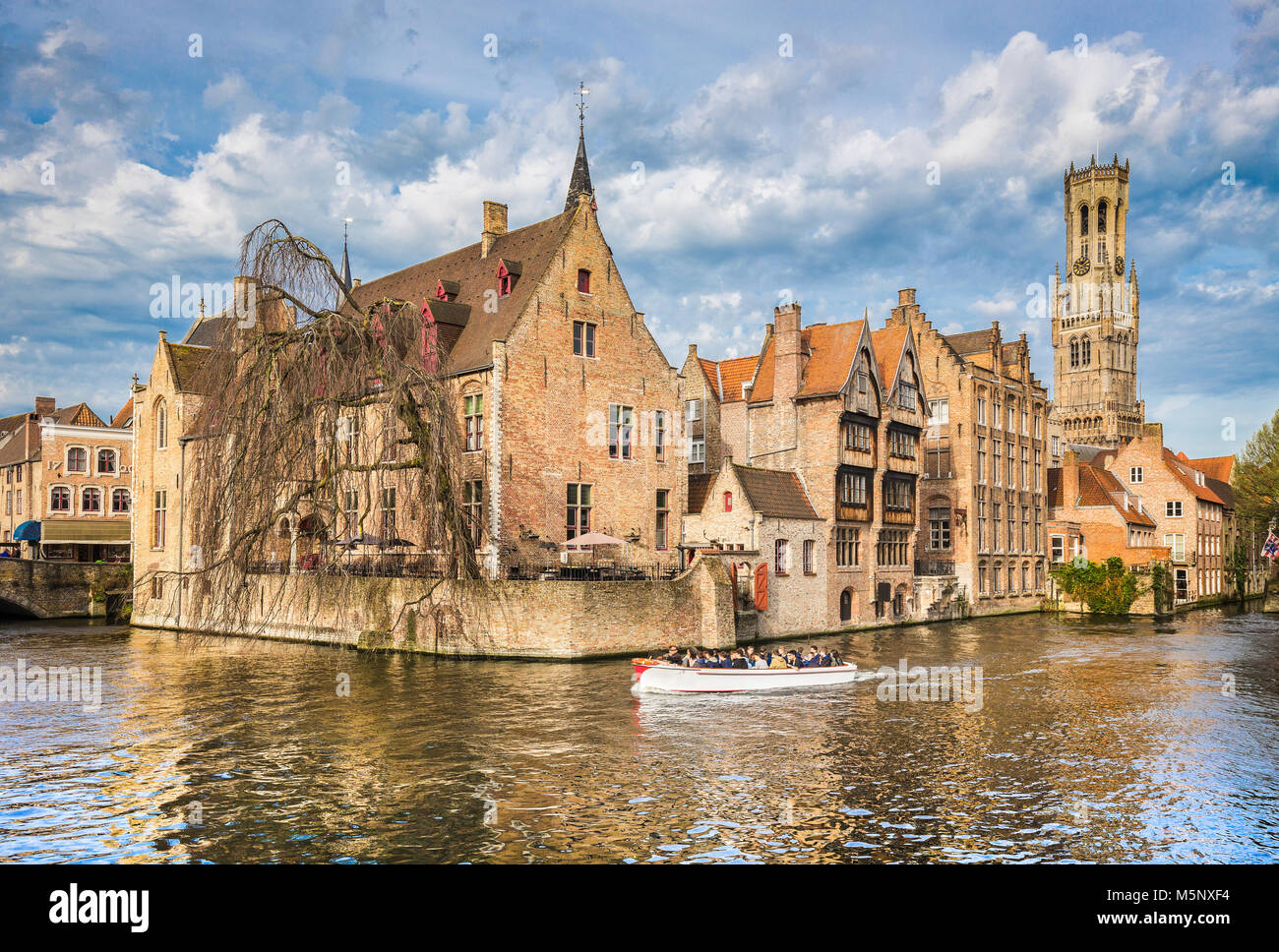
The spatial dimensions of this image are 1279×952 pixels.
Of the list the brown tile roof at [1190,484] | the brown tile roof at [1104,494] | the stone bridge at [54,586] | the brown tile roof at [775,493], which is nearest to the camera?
the brown tile roof at [775,493]

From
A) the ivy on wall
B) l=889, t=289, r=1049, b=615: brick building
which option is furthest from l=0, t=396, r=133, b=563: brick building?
the ivy on wall

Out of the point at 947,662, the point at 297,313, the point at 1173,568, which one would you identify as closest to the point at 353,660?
the point at 297,313

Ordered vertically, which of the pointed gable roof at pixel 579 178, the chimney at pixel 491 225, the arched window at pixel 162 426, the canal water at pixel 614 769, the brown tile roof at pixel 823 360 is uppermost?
the pointed gable roof at pixel 579 178

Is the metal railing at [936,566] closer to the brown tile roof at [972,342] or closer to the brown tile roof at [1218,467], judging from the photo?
the brown tile roof at [972,342]

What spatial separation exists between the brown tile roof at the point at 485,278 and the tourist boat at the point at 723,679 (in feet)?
47.8

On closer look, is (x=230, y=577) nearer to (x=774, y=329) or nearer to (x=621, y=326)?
(x=621, y=326)

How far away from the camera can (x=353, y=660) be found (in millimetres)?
32156

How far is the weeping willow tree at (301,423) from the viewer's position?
77.5ft

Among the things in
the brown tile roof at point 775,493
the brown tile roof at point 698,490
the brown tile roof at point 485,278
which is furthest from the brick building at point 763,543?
the brown tile roof at point 485,278

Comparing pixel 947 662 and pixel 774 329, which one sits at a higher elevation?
pixel 774 329

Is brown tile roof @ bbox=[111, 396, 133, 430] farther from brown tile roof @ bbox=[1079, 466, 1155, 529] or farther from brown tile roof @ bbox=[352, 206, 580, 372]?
brown tile roof @ bbox=[1079, 466, 1155, 529]

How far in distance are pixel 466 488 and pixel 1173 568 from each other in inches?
2017
